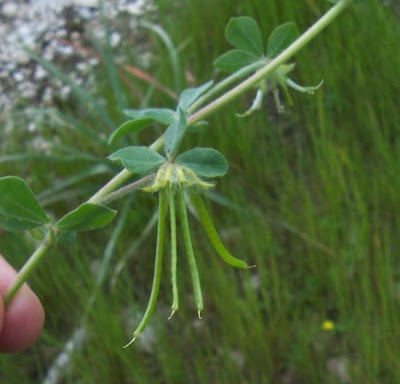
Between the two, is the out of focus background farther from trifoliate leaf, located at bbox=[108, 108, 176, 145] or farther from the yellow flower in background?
trifoliate leaf, located at bbox=[108, 108, 176, 145]

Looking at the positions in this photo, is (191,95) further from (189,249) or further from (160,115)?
(189,249)

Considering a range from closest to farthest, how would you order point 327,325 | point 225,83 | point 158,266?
point 158,266 < point 225,83 < point 327,325

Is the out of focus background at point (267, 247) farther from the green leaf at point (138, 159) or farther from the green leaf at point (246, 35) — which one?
the green leaf at point (138, 159)

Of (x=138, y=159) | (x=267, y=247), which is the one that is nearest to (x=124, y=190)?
(x=138, y=159)

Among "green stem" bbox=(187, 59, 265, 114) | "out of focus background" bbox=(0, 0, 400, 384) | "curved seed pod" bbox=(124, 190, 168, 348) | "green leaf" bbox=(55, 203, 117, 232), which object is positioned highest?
"green stem" bbox=(187, 59, 265, 114)

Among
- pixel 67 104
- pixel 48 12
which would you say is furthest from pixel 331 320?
pixel 48 12

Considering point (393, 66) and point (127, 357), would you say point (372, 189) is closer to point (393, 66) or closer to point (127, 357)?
point (393, 66)

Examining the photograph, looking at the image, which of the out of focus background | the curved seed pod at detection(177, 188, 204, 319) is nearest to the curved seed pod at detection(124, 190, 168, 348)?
the curved seed pod at detection(177, 188, 204, 319)
